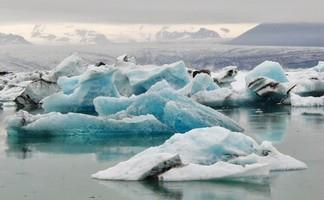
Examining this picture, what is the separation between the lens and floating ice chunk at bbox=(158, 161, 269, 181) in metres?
5.79

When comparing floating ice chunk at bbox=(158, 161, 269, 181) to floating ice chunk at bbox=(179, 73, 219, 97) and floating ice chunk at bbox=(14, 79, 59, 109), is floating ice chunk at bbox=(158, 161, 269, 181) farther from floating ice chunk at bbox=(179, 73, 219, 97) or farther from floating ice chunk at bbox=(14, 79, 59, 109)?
floating ice chunk at bbox=(14, 79, 59, 109)

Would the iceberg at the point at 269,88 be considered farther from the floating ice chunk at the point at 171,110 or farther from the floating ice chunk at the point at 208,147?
the floating ice chunk at the point at 208,147

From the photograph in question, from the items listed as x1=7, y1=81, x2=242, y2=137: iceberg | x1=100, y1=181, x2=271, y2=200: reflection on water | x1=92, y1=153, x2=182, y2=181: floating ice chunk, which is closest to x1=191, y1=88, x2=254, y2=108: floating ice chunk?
x1=7, y1=81, x2=242, y2=137: iceberg

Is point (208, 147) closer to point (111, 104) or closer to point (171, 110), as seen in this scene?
point (171, 110)

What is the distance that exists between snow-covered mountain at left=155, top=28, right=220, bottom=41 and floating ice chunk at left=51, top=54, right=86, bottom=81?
200ft

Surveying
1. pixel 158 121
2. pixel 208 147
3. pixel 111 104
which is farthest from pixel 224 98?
pixel 208 147

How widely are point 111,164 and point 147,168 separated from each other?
3.78 feet

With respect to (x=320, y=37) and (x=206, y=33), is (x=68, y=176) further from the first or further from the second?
(x=206, y=33)

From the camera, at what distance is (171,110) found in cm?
898

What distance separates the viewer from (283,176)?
6062mm

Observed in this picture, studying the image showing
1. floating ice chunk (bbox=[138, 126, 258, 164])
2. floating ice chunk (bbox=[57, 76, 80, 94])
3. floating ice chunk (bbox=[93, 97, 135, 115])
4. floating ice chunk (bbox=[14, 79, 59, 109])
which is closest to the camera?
floating ice chunk (bbox=[138, 126, 258, 164])

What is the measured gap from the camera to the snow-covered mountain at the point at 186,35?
260 feet

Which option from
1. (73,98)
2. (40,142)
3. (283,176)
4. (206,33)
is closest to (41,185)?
(283,176)

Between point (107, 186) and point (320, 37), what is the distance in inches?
2245
